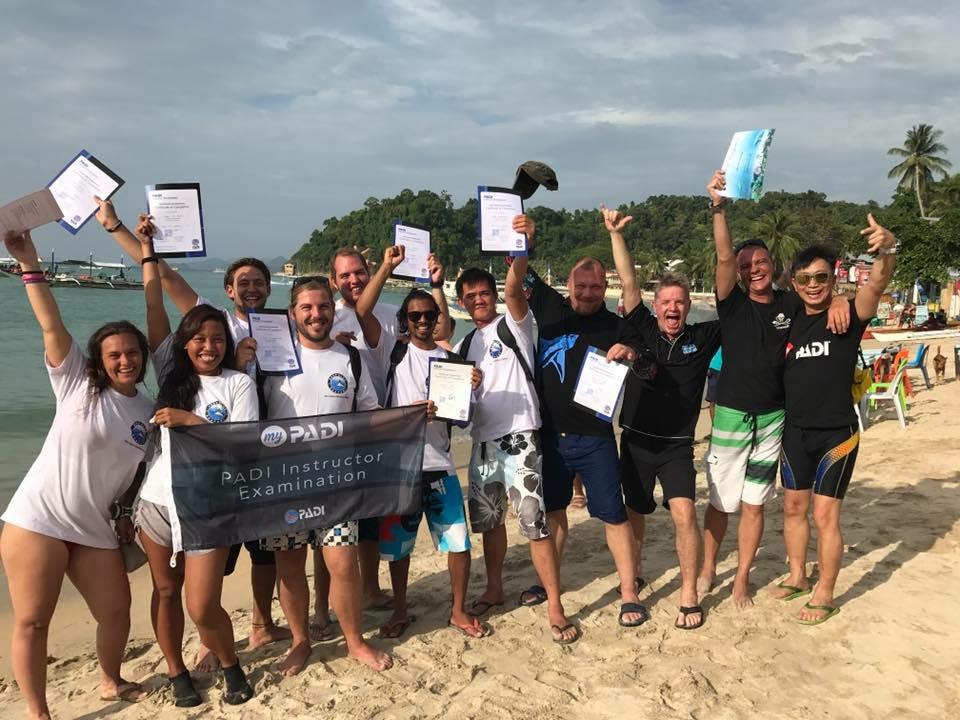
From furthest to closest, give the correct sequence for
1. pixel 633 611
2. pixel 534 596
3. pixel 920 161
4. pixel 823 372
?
1. pixel 920 161
2. pixel 534 596
3. pixel 633 611
4. pixel 823 372

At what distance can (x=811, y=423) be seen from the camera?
4625 mm

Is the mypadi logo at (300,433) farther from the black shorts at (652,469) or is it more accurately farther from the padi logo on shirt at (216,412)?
the black shorts at (652,469)

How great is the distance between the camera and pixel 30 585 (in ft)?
11.5

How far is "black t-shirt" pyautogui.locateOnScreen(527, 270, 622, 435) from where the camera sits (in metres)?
4.59

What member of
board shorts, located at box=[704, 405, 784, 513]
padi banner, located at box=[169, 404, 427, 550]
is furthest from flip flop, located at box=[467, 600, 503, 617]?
board shorts, located at box=[704, 405, 784, 513]

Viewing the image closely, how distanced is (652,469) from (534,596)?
121cm

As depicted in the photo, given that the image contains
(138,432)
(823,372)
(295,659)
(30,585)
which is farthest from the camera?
(823,372)

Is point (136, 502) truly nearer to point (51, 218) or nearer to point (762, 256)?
point (51, 218)

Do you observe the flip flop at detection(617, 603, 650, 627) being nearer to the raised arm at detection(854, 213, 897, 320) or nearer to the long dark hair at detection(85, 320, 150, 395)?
the raised arm at detection(854, 213, 897, 320)

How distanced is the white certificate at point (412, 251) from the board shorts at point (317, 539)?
67.6 inches

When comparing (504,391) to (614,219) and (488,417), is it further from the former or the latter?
(614,219)

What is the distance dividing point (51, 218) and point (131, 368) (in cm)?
89

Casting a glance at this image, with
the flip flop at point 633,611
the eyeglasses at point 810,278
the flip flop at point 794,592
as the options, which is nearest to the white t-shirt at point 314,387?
the flip flop at point 633,611

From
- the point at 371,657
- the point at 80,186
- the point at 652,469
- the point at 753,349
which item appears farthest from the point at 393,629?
the point at 80,186
